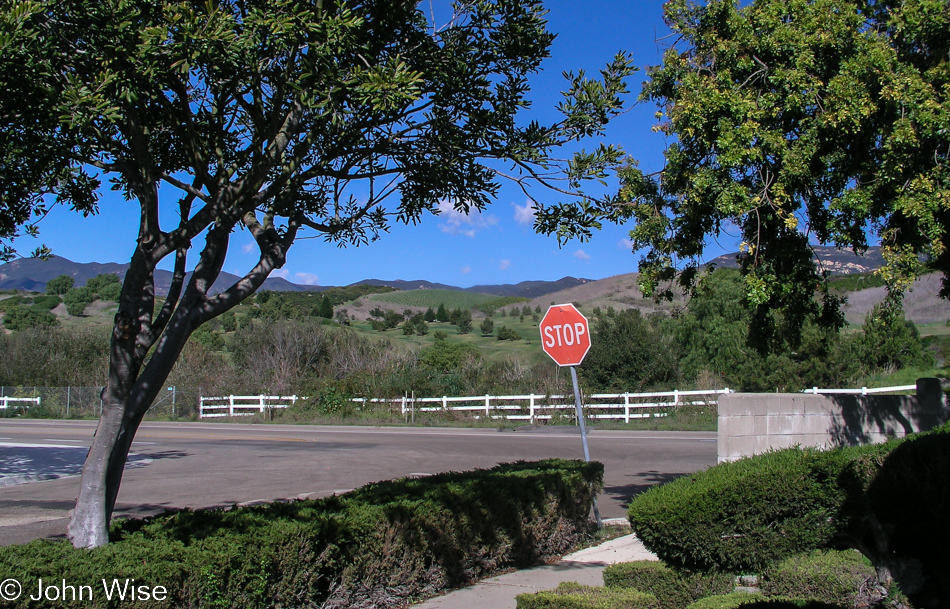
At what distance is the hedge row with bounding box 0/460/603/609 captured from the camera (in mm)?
4027

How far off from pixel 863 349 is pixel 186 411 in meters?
37.2

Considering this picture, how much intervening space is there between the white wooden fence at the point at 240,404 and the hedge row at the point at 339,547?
97.4 ft

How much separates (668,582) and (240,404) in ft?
118

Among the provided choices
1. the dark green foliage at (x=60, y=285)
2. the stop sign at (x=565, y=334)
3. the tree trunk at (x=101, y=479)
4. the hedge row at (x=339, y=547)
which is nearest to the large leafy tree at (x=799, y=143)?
the stop sign at (x=565, y=334)

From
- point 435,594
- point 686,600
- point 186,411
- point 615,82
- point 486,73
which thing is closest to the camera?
point 686,600

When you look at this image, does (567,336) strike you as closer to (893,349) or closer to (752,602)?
(752,602)

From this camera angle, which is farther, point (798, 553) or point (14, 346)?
point (14, 346)

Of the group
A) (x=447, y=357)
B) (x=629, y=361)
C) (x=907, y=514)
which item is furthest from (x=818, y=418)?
(x=447, y=357)

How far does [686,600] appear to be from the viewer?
204 inches

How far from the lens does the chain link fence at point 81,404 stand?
4041cm

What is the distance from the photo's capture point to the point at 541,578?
261 inches

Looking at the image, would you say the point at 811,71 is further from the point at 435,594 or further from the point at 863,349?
the point at 863,349

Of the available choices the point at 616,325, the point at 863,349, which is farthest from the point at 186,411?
the point at 863,349

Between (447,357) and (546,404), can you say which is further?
(447,357)
